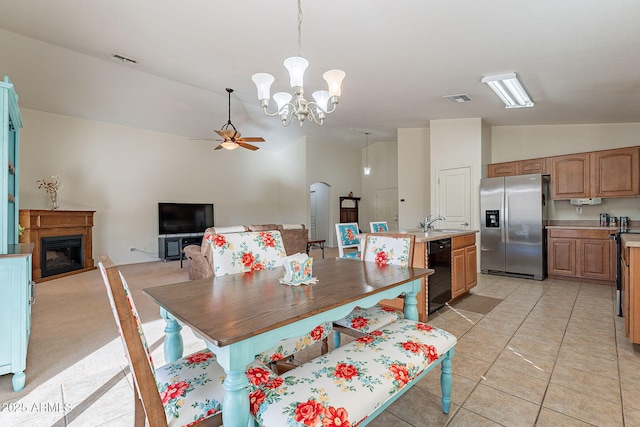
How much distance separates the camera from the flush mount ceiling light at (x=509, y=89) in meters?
3.27

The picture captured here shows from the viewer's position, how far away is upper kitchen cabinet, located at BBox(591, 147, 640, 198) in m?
4.04

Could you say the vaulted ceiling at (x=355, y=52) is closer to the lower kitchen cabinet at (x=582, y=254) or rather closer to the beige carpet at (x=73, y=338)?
the lower kitchen cabinet at (x=582, y=254)

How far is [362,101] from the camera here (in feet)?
15.4

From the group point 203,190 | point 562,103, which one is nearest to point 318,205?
point 203,190

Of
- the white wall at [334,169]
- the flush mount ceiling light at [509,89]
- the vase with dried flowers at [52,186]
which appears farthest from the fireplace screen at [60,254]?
the flush mount ceiling light at [509,89]

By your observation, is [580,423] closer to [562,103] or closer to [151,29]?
[562,103]

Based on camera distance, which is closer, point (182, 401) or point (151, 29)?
point (182, 401)

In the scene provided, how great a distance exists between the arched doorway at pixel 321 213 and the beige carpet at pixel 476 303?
5.68 metres

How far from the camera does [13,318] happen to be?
71.1 inches

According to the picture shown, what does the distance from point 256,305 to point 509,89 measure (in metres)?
3.91

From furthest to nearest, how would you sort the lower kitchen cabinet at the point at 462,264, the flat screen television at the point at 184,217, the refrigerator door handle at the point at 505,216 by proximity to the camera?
the flat screen television at the point at 184,217 < the refrigerator door handle at the point at 505,216 < the lower kitchen cabinet at the point at 462,264

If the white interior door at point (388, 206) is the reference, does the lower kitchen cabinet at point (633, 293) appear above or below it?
below

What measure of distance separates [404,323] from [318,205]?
8082 mm

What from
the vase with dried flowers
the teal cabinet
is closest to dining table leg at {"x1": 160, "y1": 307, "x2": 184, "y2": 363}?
the teal cabinet
